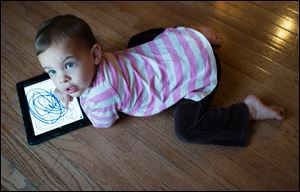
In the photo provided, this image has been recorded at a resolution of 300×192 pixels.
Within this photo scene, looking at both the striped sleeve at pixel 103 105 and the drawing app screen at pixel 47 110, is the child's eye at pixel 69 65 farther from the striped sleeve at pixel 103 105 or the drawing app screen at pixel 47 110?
the drawing app screen at pixel 47 110

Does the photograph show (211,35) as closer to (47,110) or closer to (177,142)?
(177,142)

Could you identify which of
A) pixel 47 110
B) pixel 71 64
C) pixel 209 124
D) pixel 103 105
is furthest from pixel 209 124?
pixel 47 110

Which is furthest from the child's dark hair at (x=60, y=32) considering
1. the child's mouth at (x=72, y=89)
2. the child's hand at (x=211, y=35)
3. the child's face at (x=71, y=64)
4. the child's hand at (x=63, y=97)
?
the child's hand at (x=211, y=35)

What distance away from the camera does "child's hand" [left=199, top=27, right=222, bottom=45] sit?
1.01 m

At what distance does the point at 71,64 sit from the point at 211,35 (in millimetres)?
551

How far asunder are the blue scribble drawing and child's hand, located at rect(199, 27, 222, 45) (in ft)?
1.79

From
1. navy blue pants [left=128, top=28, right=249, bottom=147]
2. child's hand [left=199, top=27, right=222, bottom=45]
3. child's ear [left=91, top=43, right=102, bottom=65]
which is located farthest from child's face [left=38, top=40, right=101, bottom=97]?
child's hand [left=199, top=27, right=222, bottom=45]

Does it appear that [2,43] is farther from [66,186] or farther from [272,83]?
[272,83]

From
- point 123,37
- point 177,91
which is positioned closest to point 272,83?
point 177,91

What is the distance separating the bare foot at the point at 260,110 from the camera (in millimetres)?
848

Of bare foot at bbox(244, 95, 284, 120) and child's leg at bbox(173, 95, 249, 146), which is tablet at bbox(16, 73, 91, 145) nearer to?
child's leg at bbox(173, 95, 249, 146)

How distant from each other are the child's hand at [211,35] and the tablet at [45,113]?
50cm

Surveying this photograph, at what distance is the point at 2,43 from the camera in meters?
1.12

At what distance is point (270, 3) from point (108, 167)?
0.91m
